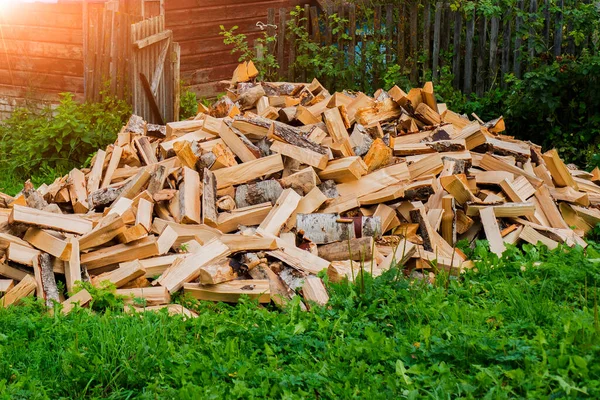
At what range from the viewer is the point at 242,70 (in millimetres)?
9141

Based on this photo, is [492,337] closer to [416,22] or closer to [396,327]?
[396,327]

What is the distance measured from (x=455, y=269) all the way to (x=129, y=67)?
6555mm

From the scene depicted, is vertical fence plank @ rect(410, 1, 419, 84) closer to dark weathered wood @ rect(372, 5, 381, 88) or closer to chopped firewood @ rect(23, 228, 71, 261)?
dark weathered wood @ rect(372, 5, 381, 88)

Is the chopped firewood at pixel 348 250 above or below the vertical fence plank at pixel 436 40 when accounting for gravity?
below

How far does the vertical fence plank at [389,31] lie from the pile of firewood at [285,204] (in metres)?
3.90

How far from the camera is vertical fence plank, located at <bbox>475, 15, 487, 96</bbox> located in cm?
1126

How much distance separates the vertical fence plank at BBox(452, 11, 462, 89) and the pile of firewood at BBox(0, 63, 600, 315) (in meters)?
3.44

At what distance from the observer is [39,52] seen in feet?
41.2

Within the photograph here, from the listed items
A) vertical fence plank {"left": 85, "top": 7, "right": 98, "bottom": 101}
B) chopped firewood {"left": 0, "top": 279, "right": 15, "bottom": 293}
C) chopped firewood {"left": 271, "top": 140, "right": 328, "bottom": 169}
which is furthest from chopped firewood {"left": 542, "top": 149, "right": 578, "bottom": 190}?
vertical fence plank {"left": 85, "top": 7, "right": 98, "bottom": 101}

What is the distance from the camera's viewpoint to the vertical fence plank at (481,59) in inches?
443

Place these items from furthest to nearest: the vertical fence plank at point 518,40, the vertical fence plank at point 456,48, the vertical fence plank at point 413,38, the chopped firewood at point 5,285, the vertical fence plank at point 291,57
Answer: the vertical fence plank at point 291,57, the vertical fence plank at point 413,38, the vertical fence plank at point 456,48, the vertical fence plank at point 518,40, the chopped firewood at point 5,285

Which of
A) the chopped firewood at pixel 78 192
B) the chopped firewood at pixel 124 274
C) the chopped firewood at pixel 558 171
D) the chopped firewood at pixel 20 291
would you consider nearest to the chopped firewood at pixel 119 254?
the chopped firewood at pixel 124 274

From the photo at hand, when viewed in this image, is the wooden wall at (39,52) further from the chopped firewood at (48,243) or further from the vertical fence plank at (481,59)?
the chopped firewood at (48,243)

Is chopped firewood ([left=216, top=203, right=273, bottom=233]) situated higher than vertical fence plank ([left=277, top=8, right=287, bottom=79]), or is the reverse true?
vertical fence plank ([left=277, top=8, right=287, bottom=79])
